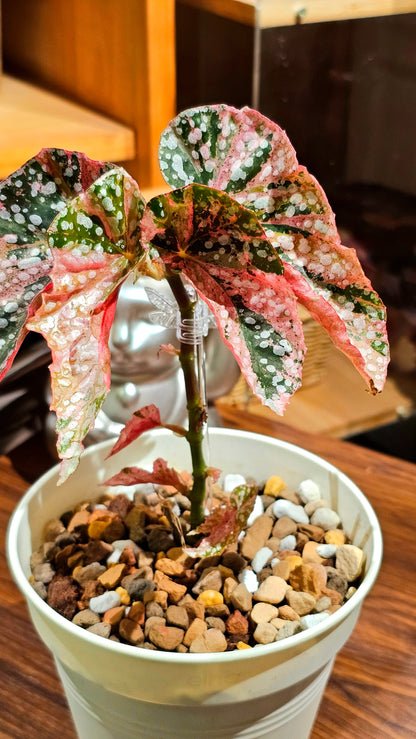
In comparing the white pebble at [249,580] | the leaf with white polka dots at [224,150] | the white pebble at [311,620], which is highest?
the leaf with white polka dots at [224,150]

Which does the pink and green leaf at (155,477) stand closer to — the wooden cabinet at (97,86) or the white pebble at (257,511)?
the white pebble at (257,511)

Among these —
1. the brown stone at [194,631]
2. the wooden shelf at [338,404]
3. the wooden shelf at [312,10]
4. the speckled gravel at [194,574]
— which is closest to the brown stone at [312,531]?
the speckled gravel at [194,574]

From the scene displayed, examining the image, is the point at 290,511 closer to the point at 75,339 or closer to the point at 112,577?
the point at 112,577

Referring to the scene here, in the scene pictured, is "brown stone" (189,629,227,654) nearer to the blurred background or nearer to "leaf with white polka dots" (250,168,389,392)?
"leaf with white polka dots" (250,168,389,392)

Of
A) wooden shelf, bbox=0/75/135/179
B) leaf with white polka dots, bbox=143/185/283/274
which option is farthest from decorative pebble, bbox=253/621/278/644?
wooden shelf, bbox=0/75/135/179

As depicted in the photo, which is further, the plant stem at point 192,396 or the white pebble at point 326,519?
the white pebble at point 326,519

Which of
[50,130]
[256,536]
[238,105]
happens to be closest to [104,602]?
[256,536]
